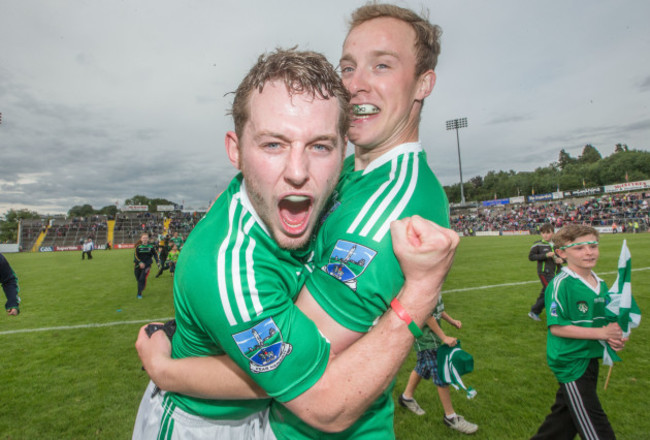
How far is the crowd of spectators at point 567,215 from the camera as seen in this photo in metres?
48.5

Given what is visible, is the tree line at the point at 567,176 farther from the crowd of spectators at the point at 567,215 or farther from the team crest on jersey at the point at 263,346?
the team crest on jersey at the point at 263,346

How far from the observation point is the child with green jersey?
3.99 meters

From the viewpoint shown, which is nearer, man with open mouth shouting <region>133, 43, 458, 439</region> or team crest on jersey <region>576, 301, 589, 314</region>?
man with open mouth shouting <region>133, 43, 458, 439</region>

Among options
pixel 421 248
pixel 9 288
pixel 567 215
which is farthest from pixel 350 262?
pixel 567 215

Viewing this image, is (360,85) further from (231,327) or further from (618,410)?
(618,410)

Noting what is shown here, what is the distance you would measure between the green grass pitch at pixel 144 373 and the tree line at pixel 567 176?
111699mm

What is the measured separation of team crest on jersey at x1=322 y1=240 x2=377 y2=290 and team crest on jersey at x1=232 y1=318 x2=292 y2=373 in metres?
0.35

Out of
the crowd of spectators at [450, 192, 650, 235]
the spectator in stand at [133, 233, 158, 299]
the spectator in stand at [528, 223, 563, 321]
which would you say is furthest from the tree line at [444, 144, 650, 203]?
the spectator in stand at [133, 233, 158, 299]

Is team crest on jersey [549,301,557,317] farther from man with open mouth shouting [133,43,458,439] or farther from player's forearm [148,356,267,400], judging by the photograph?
player's forearm [148,356,267,400]

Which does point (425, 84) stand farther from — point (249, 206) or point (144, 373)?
point (144, 373)

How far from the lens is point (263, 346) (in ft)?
4.89

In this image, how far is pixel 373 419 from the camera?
204 cm

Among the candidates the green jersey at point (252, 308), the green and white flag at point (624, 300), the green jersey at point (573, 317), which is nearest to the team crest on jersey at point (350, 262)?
the green jersey at point (252, 308)

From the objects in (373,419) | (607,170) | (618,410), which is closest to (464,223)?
(607,170)
